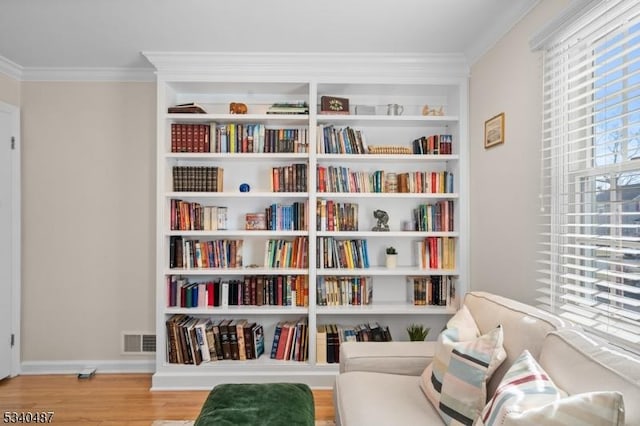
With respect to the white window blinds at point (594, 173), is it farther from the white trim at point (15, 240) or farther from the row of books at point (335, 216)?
the white trim at point (15, 240)

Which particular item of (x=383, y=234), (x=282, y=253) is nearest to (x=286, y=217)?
(x=282, y=253)

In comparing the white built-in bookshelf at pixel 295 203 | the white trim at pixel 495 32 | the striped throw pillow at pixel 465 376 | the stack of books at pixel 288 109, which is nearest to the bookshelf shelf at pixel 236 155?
the white built-in bookshelf at pixel 295 203

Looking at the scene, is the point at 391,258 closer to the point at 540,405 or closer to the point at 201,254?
the point at 201,254

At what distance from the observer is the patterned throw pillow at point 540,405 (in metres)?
0.95

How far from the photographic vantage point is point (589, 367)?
3.93 feet

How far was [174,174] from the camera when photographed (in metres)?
2.99

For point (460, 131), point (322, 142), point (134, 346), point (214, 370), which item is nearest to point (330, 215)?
point (322, 142)

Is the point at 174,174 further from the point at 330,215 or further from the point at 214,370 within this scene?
the point at 214,370

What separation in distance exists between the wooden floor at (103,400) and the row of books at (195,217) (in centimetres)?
122

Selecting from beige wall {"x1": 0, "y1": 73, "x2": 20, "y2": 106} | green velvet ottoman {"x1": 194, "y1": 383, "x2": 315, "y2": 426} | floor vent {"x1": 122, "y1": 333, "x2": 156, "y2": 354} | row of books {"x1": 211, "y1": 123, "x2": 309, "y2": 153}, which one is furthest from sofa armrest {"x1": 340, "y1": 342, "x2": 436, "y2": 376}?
beige wall {"x1": 0, "y1": 73, "x2": 20, "y2": 106}

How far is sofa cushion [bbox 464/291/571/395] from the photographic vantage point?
1512 millimetres

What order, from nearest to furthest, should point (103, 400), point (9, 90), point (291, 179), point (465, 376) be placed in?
point (465, 376) < point (103, 400) < point (291, 179) < point (9, 90)

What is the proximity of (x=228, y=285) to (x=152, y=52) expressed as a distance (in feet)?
6.02

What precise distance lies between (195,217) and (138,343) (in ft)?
3.86
